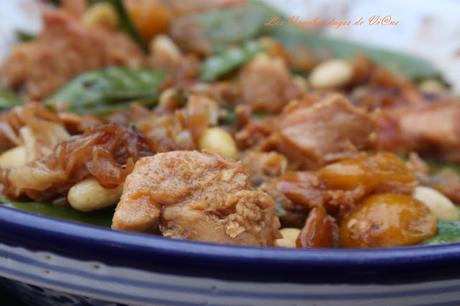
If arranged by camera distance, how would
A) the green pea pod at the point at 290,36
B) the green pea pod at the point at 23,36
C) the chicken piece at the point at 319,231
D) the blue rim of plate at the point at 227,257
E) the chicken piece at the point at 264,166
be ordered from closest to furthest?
the blue rim of plate at the point at 227,257 < the chicken piece at the point at 319,231 < the chicken piece at the point at 264,166 < the green pea pod at the point at 23,36 < the green pea pod at the point at 290,36

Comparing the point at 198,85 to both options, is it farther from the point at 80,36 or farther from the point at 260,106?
the point at 80,36

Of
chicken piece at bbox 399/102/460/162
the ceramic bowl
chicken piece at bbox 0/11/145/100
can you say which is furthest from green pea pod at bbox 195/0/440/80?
the ceramic bowl

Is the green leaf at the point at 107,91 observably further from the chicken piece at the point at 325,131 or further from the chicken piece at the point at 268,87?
the chicken piece at the point at 325,131

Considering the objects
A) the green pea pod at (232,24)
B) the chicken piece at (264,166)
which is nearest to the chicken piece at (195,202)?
the chicken piece at (264,166)

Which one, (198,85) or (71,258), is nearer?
(71,258)

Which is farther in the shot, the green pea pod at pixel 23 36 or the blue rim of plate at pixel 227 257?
the green pea pod at pixel 23 36

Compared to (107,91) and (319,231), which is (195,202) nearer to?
(319,231)

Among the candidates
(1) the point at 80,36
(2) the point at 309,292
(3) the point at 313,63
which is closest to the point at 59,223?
(2) the point at 309,292
